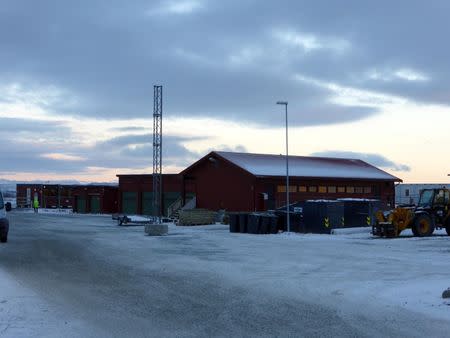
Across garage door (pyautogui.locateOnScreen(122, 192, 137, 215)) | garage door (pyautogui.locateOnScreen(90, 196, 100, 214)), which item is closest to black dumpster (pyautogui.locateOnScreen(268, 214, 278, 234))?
garage door (pyautogui.locateOnScreen(122, 192, 137, 215))

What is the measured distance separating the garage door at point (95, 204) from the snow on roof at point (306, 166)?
981 inches

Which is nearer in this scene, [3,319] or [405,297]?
[3,319]

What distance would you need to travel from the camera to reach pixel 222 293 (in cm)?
1266

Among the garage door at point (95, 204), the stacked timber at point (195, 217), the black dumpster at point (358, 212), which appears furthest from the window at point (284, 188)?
the garage door at point (95, 204)

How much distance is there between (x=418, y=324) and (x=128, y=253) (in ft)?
47.8

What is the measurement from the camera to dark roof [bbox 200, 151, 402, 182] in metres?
51.3

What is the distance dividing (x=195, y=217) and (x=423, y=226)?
19.2 metres

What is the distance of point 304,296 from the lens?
1238 centimetres

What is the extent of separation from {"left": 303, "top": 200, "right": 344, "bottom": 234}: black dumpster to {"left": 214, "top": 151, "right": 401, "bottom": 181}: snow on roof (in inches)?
495


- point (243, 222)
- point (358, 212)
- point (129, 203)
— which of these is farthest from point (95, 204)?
point (358, 212)

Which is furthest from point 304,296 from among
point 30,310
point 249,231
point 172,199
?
point 172,199

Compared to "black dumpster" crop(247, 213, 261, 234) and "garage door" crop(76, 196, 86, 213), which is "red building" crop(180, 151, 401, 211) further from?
"garage door" crop(76, 196, 86, 213)

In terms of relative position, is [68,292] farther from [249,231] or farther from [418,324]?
[249,231]

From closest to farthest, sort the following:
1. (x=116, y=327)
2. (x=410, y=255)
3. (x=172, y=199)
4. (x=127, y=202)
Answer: (x=116, y=327), (x=410, y=255), (x=172, y=199), (x=127, y=202)
